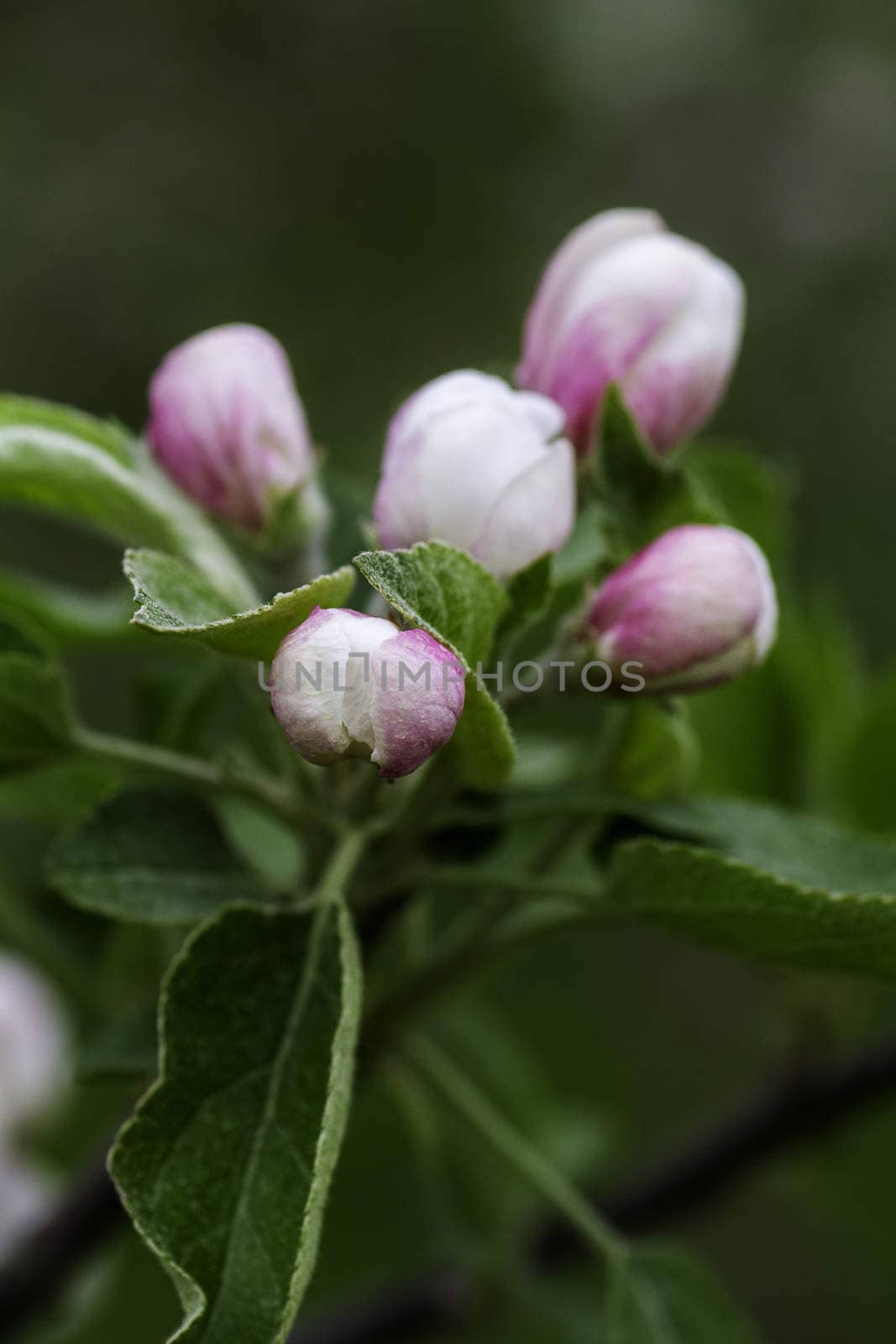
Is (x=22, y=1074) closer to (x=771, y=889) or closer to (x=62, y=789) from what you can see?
(x=62, y=789)

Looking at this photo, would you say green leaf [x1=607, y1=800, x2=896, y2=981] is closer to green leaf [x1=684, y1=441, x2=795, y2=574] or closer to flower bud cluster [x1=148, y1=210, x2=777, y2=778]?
flower bud cluster [x1=148, y1=210, x2=777, y2=778]

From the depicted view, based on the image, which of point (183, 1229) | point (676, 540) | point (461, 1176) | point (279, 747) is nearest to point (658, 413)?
point (676, 540)

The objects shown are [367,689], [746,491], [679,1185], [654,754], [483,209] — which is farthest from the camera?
[483,209]

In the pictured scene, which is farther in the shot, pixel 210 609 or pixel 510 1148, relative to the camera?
pixel 510 1148

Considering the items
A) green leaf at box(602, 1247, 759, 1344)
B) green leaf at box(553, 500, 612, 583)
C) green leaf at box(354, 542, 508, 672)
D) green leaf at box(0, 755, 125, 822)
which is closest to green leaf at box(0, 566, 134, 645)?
green leaf at box(0, 755, 125, 822)

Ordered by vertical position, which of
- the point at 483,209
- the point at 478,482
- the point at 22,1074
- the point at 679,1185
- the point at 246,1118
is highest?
the point at 483,209

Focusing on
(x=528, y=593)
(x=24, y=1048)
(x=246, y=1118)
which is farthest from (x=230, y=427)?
(x=24, y=1048)

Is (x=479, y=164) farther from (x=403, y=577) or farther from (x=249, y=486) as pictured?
(x=403, y=577)
